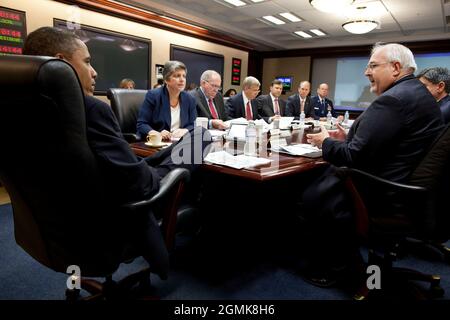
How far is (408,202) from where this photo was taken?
4.68 ft

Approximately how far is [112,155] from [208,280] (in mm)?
1092

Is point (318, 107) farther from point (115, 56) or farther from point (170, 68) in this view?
point (170, 68)

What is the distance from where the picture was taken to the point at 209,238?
235 centimetres

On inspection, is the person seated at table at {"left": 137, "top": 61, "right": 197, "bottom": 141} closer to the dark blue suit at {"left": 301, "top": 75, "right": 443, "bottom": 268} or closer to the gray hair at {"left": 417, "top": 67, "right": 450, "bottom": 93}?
the dark blue suit at {"left": 301, "top": 75, "right": 443, "bottom": 268}

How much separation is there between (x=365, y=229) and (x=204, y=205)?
3.53 feet

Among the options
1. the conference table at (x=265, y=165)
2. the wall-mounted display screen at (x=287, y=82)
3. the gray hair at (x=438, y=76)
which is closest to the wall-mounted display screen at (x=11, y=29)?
the conference table at (x=265, y=165)

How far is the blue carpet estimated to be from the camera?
1675mm

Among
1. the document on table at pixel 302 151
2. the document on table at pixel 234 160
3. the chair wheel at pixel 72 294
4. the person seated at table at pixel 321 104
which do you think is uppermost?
the person seated at table at pixel 321 104

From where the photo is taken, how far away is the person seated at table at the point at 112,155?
1.00 metres

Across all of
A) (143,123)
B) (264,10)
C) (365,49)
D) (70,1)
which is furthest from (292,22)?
(143,123)

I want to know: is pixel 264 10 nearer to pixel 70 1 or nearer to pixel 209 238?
pixel 70 1

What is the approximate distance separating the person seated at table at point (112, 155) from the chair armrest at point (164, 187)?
28mm

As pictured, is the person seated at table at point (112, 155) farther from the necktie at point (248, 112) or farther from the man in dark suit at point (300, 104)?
the man in dark suit at point (300, 104)

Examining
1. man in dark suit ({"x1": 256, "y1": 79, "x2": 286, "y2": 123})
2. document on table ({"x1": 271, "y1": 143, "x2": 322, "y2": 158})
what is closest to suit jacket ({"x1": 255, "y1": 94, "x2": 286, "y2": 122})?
man in dark suit ({"x1": 256, "y1": 79, "x2": 286, "y2": 123})
